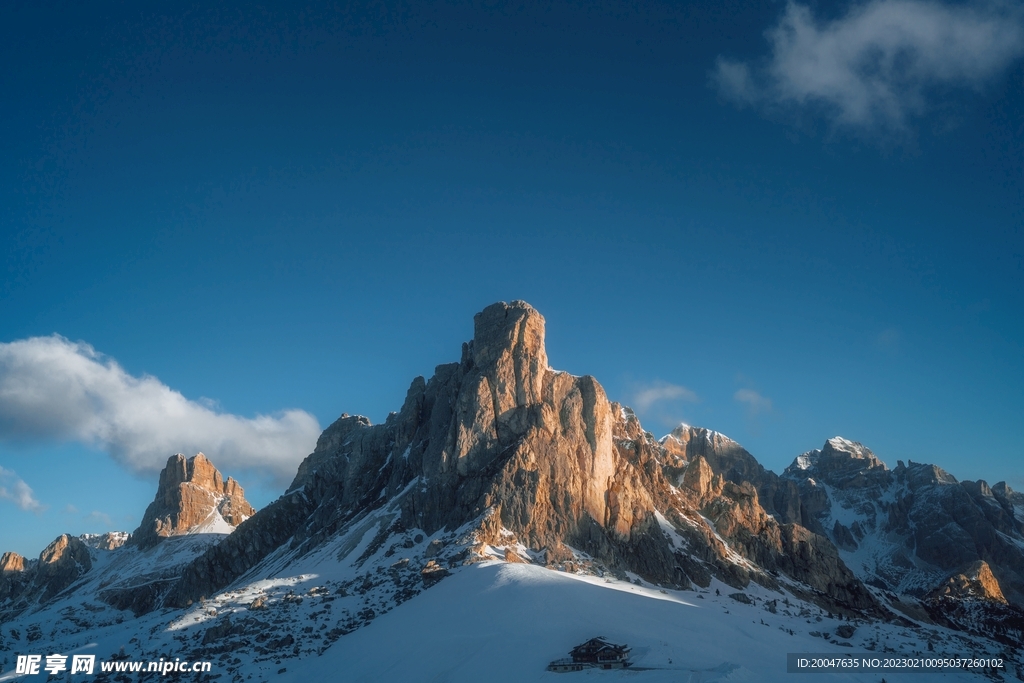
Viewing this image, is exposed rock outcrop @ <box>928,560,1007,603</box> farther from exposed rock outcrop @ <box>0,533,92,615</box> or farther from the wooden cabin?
exposed rock outcrop @ <box>0,533,92,615</box>

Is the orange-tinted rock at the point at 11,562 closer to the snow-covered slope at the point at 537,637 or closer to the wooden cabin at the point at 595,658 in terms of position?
the snow-covered slope at the point at 537,637

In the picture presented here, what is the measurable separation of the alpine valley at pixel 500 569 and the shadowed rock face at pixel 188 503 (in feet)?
2.23

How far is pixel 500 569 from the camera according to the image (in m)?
60.2

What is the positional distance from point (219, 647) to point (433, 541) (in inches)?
1006

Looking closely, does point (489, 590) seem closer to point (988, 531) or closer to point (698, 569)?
point (698, 569)

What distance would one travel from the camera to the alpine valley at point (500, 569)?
1887 inches

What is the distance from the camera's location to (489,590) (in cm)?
5459

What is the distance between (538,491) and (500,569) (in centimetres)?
1899

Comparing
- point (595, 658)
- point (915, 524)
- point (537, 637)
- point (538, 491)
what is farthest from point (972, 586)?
point (595, 658)

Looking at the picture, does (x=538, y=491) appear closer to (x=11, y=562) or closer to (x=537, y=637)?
(x=537, y=637)

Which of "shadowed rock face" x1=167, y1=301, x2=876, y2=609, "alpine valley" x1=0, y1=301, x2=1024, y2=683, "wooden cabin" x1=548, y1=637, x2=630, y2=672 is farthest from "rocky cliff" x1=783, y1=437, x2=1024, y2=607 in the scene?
"wooden cabin" x1=548, y1=637, x2=630, y2=672

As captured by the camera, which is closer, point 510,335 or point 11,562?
point 510,335

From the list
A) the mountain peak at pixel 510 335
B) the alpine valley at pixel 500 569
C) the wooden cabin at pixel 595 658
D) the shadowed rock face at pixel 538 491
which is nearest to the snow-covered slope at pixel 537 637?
the alpine valley at pixel 500 569

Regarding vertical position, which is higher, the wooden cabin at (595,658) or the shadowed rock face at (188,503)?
the shadowed rock face at (188,503)
